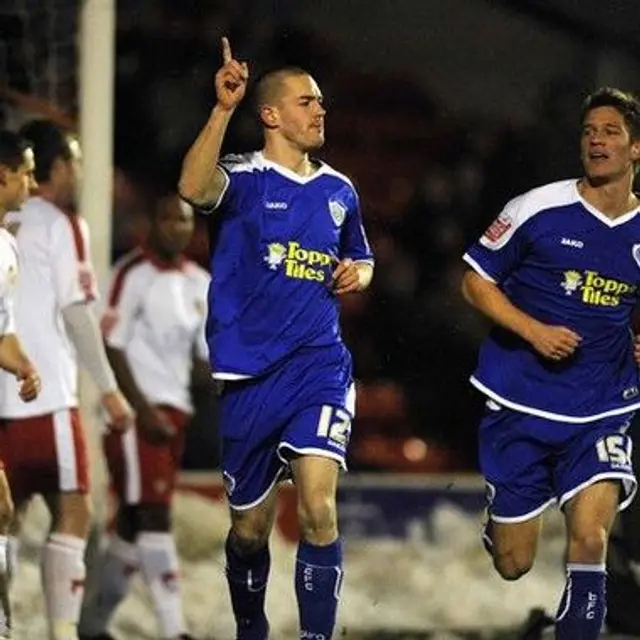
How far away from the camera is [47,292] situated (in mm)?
7992

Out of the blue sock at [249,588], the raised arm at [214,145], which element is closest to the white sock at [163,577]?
the blue sock at [249,588]

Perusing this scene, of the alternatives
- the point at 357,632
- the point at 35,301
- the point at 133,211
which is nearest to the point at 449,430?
the point at 357,632

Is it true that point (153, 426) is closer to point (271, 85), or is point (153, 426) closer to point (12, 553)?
point (12, 553)

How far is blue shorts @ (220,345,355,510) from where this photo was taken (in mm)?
6887

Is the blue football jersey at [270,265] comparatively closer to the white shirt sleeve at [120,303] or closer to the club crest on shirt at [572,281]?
the club crest on shirt at [572,281]

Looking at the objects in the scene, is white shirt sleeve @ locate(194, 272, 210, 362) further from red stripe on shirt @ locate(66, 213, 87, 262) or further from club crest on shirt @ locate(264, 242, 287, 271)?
club crest on shirt @ locate(264, 242, 287, 271)

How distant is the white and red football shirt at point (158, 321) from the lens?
9047 mm

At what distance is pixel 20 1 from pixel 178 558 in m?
2.10

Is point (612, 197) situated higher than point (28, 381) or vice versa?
point (612, 197)

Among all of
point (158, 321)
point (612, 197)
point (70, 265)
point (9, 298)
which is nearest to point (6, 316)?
point (9, 298)

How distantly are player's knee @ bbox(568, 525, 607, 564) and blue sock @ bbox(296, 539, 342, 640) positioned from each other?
64 cm

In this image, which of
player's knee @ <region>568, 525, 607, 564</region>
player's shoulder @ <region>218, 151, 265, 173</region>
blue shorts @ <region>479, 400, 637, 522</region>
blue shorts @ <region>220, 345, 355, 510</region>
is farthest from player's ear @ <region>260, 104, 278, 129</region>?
player's knee @ <region>568, 525, 607, 564</region>

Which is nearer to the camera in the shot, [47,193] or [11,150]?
Result: [11,150]

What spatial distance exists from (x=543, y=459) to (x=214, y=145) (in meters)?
1.35
